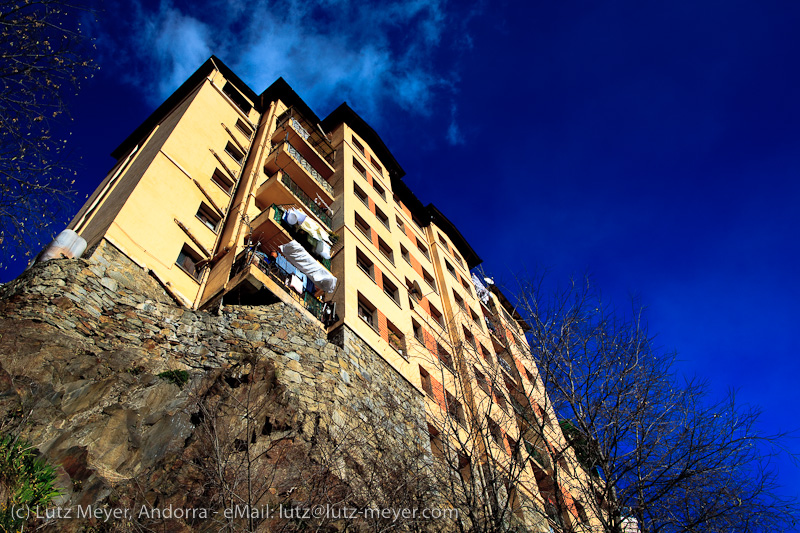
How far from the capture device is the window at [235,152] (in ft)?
69.7

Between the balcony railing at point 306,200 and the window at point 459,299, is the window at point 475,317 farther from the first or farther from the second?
the balcony railing at point 306,200

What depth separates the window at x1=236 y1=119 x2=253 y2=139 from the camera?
76.0ft

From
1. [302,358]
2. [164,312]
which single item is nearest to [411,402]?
[302,358]

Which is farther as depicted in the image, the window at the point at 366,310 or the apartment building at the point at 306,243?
the window at the point at 366,310

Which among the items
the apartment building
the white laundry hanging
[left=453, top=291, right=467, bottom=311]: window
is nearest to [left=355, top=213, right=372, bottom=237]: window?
the apartment building

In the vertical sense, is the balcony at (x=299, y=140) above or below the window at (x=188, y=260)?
above

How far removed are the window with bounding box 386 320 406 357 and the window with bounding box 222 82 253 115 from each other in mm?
14917

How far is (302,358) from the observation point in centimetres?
1239

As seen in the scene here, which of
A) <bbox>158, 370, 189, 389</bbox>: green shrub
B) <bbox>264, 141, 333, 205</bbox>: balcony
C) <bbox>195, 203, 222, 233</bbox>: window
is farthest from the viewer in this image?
<bbox>264, 141, 333, 205</bbox>: balcony

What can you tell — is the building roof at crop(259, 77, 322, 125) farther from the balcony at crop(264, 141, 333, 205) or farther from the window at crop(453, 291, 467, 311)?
the window at crop(453, 291, 467, 311)

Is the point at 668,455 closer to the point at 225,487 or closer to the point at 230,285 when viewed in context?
the point at 225,487

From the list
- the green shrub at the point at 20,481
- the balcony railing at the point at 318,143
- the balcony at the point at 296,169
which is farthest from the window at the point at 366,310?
the balcony railing at the point at 318,143

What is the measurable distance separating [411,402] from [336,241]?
6.73m

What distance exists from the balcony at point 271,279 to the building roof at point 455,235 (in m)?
17.5
